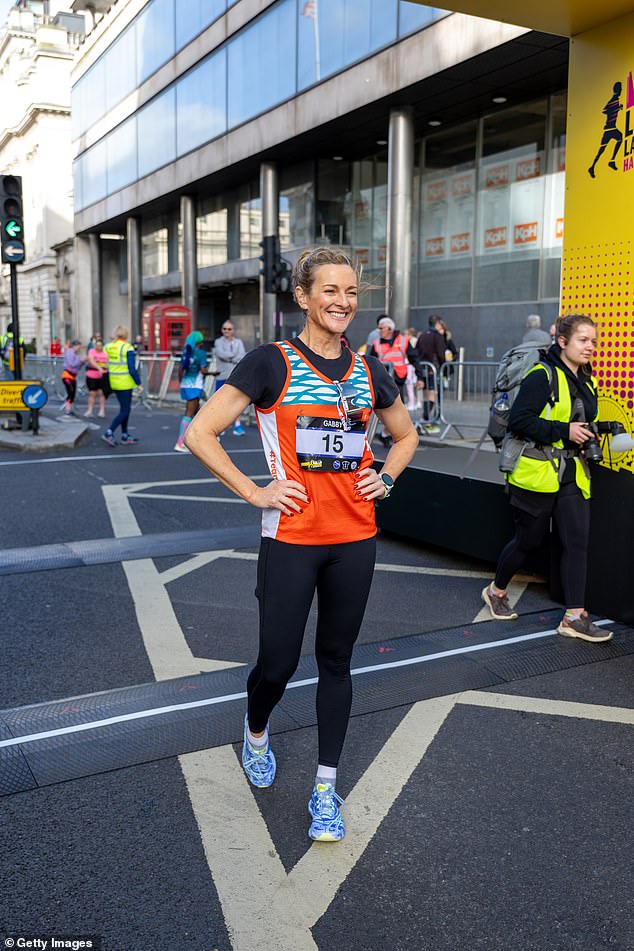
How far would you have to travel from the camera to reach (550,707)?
3.99 m

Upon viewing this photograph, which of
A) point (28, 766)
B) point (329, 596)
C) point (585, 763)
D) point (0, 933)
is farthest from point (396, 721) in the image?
point (0, 933)

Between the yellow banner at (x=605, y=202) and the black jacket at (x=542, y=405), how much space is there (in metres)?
0.42

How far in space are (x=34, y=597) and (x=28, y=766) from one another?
94.6 inches

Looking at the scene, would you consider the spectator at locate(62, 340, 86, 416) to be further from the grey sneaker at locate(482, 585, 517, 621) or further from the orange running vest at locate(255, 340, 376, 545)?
the orange running vest at locate(255, 340, 376, 545)

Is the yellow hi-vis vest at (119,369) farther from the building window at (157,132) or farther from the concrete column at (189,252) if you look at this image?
the building window at (157,132)

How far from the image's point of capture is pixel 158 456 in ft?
41.2

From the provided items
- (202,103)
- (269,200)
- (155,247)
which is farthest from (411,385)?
(155,247)

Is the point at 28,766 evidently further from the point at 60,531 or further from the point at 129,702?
the point at 60,531

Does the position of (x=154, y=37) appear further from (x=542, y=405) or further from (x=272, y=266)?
(x=542, y=405)

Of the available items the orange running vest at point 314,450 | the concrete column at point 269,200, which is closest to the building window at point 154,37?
the concrete column at point 269,200

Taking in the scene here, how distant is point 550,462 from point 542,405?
0.31 m

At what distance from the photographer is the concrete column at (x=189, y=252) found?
3322 cm

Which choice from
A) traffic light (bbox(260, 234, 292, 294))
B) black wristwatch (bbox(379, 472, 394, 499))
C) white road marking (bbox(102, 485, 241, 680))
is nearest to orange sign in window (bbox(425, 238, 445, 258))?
traffic light (bbox(260, 234, 292, 294))

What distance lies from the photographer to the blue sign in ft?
Answer: 36.0
